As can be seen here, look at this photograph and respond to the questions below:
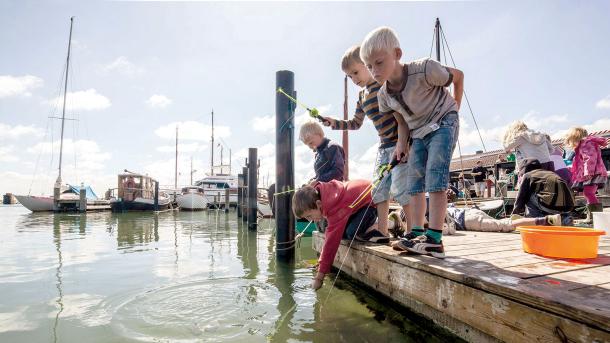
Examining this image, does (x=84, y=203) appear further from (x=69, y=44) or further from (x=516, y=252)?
(x=516, y=252)

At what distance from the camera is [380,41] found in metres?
2.23

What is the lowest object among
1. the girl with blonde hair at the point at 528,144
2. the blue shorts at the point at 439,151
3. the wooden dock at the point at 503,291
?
the wooden dock at the point at 503,291

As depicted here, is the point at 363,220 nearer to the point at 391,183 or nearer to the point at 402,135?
the point at 391,183

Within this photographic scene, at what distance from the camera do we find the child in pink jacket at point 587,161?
16.4 ft

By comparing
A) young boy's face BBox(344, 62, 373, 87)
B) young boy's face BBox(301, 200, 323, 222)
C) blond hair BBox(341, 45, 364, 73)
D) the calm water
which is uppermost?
blond hair BBox(341, 45, 364, 73)

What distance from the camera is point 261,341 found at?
7.14ft

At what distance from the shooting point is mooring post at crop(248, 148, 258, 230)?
980cm

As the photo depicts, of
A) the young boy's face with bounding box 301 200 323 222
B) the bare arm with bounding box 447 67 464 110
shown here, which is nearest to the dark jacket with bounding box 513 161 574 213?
the bare arm with bounding box 447 67 464 110

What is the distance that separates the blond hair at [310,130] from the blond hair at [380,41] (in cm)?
A: 191

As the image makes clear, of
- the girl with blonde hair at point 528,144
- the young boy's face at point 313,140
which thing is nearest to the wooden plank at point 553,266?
the girl with blonde hair at point 528,144

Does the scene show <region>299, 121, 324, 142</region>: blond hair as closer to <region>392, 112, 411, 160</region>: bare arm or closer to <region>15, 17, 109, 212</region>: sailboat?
<region>392, 112, 411, 160</region>: bare arm

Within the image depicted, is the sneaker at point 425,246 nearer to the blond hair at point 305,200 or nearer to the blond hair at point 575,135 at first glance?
the blond hair at point 305,200

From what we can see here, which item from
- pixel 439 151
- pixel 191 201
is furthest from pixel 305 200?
pixel 191 201

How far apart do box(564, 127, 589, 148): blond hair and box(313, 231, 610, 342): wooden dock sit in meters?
3.08
